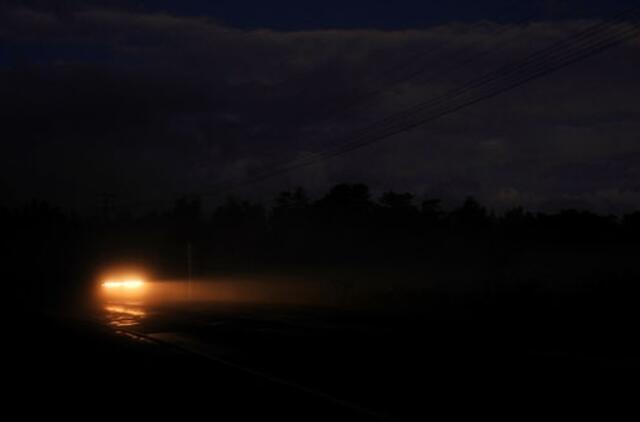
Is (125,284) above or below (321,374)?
above

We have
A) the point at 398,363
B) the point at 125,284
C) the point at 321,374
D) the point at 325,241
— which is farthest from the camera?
the point at 325,241

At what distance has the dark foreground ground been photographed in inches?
392

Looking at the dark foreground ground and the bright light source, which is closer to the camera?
the dark foreground ground

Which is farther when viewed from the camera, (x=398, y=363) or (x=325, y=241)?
(x=325, y=241)

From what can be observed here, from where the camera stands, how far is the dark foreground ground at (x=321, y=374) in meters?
9.96

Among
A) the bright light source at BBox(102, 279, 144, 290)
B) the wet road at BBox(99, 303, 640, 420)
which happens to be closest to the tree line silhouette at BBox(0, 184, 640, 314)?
the bright light source at BBox(102, 279, 144, 290)

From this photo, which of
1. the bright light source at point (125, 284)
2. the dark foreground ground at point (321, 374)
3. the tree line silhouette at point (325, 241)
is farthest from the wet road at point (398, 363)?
the bright light source at point (125, 284)

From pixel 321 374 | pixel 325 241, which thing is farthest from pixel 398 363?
pixel 325 241

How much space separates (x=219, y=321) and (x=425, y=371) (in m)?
14.7

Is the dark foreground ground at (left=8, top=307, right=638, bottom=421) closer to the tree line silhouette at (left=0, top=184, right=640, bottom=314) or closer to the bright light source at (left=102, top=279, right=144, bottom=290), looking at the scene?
the tree line silhouette at (left=0, top=184, right=640, bottom=314)

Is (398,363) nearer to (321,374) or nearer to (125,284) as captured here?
(321,374)

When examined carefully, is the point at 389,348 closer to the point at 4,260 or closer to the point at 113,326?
the point at 113,326

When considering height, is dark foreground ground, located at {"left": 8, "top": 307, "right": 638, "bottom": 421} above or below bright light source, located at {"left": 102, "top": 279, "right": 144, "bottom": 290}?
below

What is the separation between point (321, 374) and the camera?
13047mm
